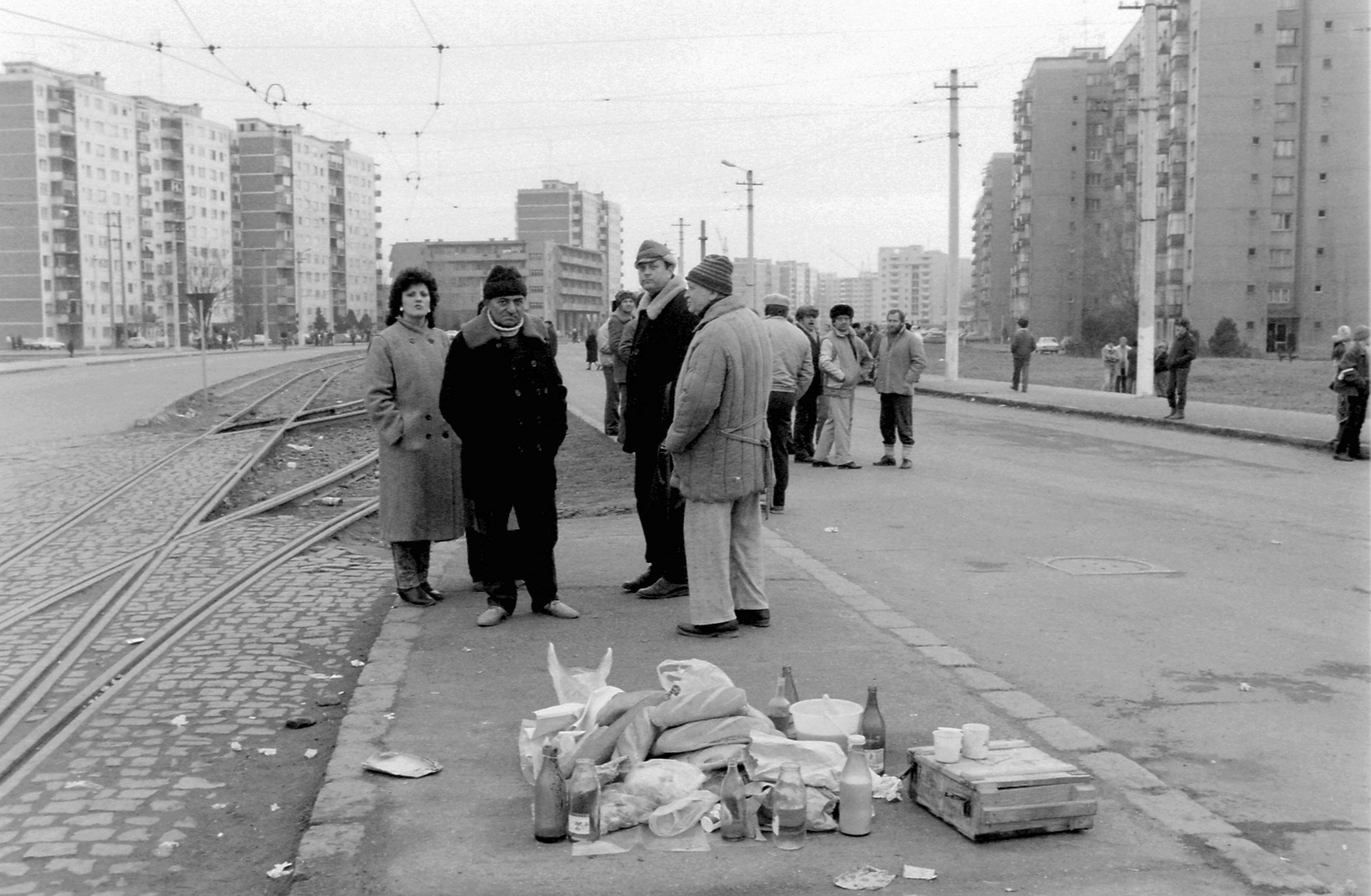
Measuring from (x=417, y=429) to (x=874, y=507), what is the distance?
5.83 m

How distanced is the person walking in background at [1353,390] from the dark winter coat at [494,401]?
13.8 meters

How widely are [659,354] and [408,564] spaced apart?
1982 mm

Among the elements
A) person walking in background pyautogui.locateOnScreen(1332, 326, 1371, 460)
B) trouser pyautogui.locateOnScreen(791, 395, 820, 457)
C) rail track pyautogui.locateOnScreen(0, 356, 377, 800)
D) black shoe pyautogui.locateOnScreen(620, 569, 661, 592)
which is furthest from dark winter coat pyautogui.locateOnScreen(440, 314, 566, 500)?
person walking in background pyautogui.locateOnScreen(1332, 326, 1371, 460)

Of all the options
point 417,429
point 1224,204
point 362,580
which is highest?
point 1224,204

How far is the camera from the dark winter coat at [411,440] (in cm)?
803

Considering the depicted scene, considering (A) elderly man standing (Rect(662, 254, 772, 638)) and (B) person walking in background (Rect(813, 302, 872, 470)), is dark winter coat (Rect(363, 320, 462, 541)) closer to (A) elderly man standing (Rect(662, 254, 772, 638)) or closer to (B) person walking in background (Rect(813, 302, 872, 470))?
(A) elderly man standing (Rect(662, 254, 772, 638))

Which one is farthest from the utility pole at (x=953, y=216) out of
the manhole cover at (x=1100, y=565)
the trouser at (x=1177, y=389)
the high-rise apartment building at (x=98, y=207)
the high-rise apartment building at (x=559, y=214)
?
the high-rise apartment building at (x=559, y=214)

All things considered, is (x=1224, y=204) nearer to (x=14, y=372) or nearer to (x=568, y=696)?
(x=14, y=372)

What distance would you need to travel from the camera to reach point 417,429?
8.05 m

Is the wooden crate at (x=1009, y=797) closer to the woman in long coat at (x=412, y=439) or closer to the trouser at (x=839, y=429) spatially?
the woman in long coat at (x=412, y=439)

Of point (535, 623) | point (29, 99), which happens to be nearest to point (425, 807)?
point (535, 623)

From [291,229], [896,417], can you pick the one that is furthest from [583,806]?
[291,229]

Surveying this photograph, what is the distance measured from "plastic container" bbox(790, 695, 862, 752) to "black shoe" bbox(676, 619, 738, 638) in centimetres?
184

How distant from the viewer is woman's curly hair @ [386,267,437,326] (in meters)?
8.13
